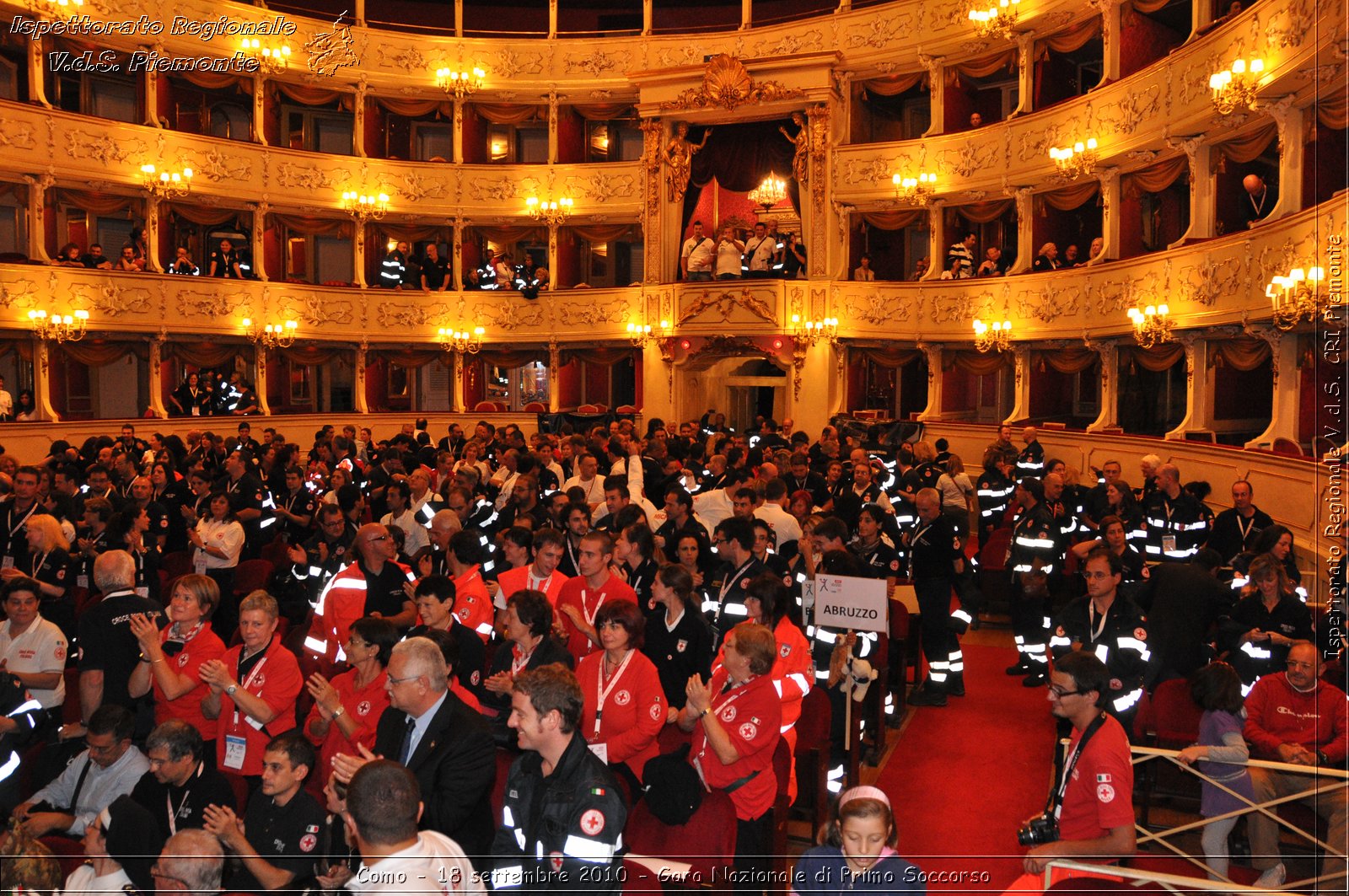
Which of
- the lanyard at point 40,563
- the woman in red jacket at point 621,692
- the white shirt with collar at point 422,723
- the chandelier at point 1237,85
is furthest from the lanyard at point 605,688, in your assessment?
the chandelier at point 1237,85

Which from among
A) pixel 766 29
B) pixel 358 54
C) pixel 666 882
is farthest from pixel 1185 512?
pixel 358 54

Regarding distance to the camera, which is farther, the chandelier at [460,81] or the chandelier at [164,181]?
the chandelier at [460,81]

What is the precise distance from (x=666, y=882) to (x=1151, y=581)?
512 centimetres

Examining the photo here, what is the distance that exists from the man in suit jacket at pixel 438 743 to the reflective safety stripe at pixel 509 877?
622mm

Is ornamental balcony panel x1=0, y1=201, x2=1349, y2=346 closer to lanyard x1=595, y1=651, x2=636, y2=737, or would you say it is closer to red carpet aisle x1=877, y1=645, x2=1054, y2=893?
red carpet aisle x1=877, y1=645, x2=1054, y2=893

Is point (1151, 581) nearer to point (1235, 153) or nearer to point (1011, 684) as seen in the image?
point (1011, 684)

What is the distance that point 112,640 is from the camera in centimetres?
595

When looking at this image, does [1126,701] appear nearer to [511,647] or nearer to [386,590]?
[511,647]

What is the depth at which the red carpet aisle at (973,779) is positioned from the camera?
6.42 metres

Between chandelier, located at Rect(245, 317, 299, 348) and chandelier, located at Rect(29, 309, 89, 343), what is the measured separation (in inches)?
131

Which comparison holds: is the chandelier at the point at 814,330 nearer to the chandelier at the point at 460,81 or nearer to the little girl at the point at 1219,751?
the chandelier at the point at 460,81

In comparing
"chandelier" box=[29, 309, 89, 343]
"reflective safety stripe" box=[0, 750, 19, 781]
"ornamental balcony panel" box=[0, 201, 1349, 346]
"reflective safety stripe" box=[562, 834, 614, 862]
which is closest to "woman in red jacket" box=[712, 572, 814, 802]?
"reflective safety stripe" box=[562, 834, 614, 862]

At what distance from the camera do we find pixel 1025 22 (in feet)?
63.9

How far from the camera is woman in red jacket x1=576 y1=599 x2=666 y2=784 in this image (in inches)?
202
